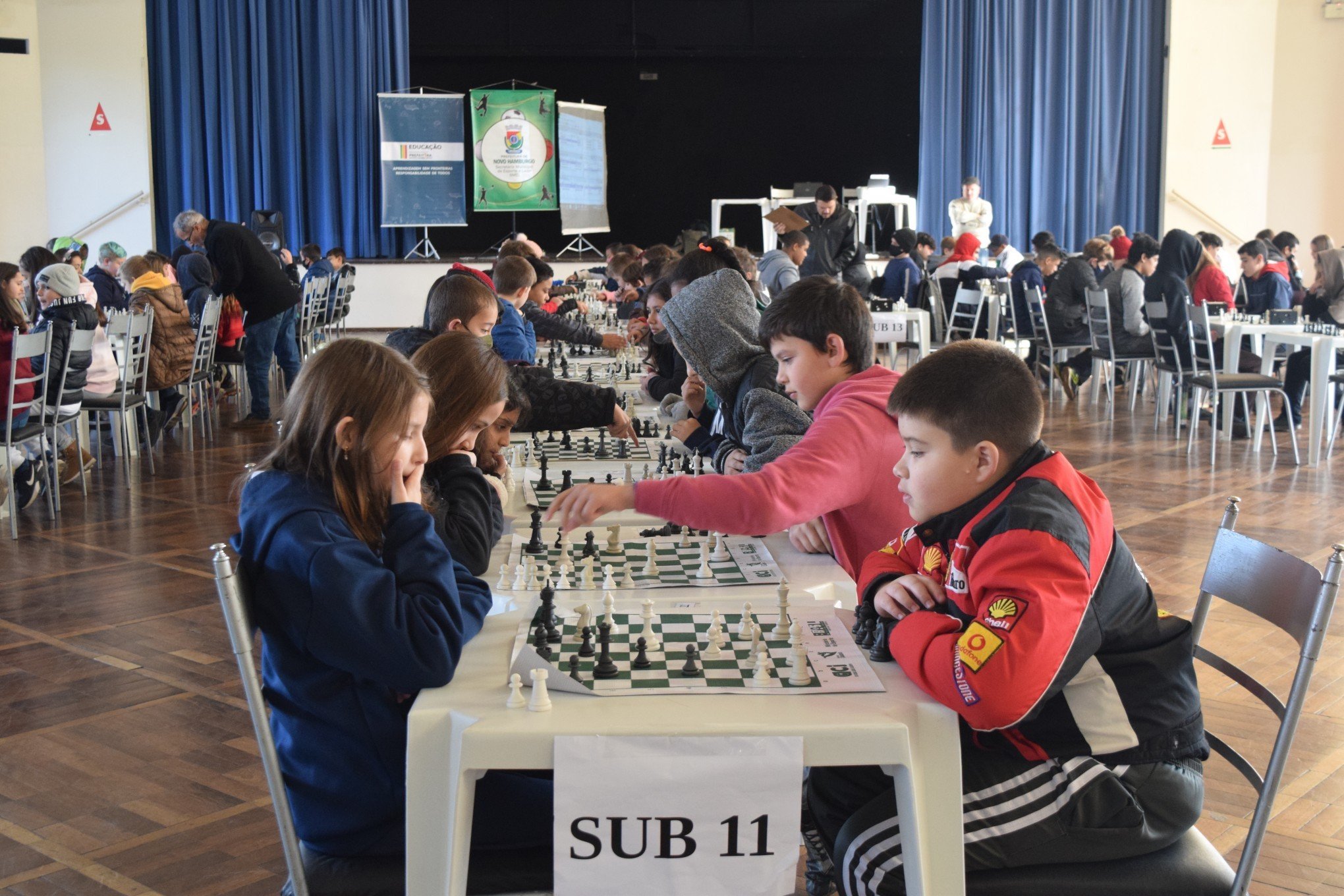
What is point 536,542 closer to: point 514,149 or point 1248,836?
point 1248,836

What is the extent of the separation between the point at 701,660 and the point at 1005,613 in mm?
392

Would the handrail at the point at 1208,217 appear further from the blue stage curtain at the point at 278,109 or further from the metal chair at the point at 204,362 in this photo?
the metal chair at the point at 204,362

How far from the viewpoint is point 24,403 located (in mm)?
5121

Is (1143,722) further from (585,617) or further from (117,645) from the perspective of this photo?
(117,645)

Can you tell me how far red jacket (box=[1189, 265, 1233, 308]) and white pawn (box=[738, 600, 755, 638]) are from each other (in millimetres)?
7117

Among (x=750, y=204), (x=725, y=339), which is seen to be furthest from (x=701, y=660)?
(x=750, y=204)

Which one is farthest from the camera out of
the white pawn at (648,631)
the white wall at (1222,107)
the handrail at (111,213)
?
the white wall at (1222,107)

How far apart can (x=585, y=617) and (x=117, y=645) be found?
2560 mm

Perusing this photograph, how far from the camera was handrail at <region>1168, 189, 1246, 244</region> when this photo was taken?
1366 centimetres

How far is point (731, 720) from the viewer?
138cm

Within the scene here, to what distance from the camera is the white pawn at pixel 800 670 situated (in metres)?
1.49

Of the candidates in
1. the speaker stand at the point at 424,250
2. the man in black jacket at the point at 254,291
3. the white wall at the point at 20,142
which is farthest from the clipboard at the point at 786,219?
the white wall at the point at 20,142

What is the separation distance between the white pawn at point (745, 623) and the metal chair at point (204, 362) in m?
6.02

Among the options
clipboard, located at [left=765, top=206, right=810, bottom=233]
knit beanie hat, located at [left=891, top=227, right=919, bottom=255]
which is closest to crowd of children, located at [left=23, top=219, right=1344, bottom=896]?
clipboard, located at [left=765, top=206, right=810, bottom=233]
